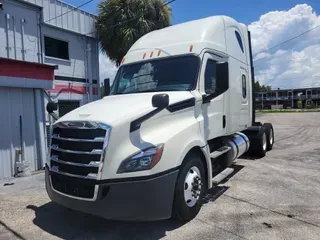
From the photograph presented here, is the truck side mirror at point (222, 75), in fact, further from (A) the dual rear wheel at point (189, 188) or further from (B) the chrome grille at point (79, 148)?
(B) the chrome grille at point (79, 148)

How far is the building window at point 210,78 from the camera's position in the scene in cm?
527

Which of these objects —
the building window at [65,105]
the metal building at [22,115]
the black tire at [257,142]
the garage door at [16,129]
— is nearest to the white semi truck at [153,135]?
the black tire at [257,142]

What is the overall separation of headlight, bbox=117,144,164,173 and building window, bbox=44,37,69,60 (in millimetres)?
7960

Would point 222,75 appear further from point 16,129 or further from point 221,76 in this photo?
point 16,129

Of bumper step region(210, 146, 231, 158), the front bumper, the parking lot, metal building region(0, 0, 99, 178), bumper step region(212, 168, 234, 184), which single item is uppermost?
metal building region(0, 0, 99, 178)

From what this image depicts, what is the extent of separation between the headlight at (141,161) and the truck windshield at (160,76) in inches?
63.7

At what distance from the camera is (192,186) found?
448 cm

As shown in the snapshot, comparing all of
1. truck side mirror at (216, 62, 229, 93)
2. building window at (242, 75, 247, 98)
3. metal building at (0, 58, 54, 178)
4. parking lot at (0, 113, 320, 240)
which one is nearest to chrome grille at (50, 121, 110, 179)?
parking lot at (0, 113, 320, 240)

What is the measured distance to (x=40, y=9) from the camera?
973 cm

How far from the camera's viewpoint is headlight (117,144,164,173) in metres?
3.66

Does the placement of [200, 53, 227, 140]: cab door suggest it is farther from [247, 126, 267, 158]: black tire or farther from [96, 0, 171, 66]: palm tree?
[96, 0, 171, 66]: palm tree

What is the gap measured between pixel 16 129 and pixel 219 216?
22.3ft

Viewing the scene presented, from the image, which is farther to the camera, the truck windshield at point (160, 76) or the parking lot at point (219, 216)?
the truck windshield at point (160, 76)

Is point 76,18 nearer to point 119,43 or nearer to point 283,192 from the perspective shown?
point 119,43
